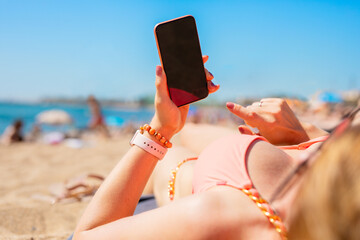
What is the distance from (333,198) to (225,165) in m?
0.52

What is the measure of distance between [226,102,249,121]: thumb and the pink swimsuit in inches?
8.6

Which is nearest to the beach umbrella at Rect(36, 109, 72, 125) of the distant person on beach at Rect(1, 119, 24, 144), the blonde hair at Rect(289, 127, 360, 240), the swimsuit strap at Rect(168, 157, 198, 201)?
the distant person on beach at Rect(1, 119, 24, 144)

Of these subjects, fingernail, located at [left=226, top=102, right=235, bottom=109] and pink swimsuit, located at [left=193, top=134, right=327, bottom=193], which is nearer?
pink swimsuit, located at [left=193, top=134, right=327, bottom=193]

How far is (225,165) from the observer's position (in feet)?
3.69

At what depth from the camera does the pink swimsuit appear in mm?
1064

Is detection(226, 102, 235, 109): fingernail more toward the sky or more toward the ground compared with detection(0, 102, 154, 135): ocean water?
more toward the sky

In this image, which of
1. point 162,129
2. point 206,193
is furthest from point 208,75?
point 206,193

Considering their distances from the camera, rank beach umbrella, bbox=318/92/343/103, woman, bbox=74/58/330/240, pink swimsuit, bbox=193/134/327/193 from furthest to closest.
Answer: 1. beach umbrella, bbox=318/92/343/103
2. pink swimsuit, bbox=193/134/327/193
3. woman, bbox=74/58/330/240

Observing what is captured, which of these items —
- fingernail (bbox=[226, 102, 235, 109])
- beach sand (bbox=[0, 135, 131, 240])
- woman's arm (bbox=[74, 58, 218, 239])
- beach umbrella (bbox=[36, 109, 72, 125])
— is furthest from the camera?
beach umbrella (bbox=[36, 109, 72, 125])

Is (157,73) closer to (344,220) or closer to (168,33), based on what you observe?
(168,33)

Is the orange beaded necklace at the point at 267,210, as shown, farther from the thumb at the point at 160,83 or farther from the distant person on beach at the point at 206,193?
the thumb at the point at 160,83

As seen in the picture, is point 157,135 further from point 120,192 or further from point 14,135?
point 14,135

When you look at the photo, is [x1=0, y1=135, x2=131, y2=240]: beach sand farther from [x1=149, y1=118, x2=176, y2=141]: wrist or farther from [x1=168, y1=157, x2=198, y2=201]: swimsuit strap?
[x1=149, y1=118, x2=176, y2=141]: wrist

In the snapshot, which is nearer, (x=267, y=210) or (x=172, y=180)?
(x=267, y=210)
